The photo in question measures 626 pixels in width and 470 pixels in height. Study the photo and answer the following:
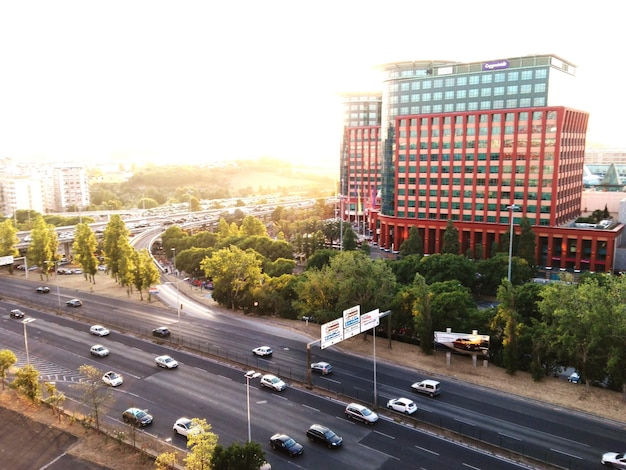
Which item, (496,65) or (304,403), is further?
(496,65)

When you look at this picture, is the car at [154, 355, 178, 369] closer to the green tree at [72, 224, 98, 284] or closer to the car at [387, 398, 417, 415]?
the car at [387, 398, 417, 415]

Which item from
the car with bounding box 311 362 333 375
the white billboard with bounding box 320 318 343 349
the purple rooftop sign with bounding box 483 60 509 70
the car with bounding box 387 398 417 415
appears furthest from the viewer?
the purple rooftop sign with bounding box 483 60 509 70

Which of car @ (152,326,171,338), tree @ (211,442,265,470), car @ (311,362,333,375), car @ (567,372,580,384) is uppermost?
tree @ (211,442,265,470)

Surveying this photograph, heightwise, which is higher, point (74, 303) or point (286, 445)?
point (286, 445)

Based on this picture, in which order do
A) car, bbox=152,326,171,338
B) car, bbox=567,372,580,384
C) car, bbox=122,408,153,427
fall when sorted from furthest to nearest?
car, bbox=152,326,171,338 < car, bbox=567,372,580,384 < car, bbox=122,408,153,427

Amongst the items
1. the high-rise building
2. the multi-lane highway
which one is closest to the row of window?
the high-rise building

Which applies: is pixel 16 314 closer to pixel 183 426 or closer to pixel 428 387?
pixel 183 426

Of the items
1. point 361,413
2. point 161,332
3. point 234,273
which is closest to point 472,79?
point 234,273
